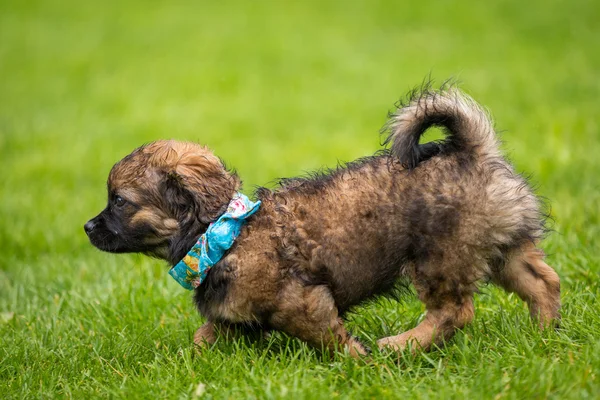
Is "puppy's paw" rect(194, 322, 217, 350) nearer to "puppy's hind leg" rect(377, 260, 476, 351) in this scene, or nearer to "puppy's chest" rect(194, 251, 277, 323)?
"puppy's chest" rect(194, 251, 277, 323)

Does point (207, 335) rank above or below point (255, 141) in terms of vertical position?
below

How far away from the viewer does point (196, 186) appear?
15.0 ft

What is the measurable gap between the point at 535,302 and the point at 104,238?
2.43m

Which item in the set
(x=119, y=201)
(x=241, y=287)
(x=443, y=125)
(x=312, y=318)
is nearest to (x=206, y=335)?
(x=241, y=287)

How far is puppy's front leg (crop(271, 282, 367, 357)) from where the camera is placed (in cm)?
432

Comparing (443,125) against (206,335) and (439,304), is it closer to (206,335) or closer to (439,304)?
(439,304)

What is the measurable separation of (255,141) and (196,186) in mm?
7113

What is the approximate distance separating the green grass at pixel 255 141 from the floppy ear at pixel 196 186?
0.78m

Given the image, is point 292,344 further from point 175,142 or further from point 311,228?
point 175,142

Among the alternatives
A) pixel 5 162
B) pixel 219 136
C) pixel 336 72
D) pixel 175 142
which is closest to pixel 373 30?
pixel 336 72

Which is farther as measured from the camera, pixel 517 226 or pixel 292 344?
pixel 292 344

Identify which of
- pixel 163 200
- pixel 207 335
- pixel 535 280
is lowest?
pixel 207 335

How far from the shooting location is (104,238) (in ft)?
15.6

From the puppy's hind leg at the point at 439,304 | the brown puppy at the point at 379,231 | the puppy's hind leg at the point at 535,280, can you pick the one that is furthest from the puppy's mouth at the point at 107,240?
the puppy's hind leg at the point at 535,280
